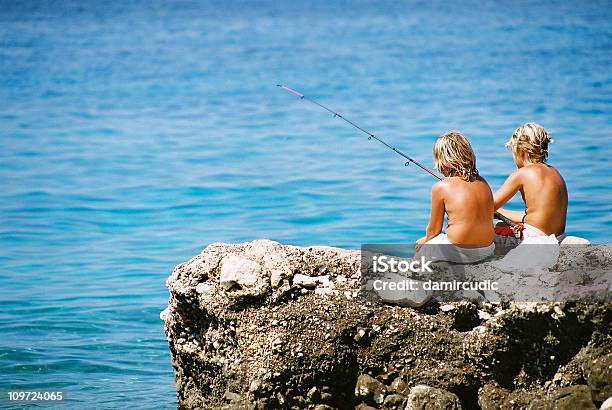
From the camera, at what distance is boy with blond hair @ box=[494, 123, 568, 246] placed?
16.6ft

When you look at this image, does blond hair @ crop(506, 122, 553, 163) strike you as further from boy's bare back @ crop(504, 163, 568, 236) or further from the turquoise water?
the turquoise water

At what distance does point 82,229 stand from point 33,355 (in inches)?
175

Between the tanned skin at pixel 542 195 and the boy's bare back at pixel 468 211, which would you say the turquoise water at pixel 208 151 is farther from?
the tanned skin at pixel 542 195

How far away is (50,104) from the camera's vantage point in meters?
20.2

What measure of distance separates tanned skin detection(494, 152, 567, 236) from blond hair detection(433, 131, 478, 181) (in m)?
0.40

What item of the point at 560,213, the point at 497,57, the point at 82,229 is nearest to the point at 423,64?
the point at 497,57

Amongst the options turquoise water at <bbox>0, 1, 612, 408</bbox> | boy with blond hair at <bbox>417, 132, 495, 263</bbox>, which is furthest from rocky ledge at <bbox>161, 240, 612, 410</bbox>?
turquoise water at <bbox>0, 1, 612, 408</bbox>

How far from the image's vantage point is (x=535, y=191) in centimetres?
509

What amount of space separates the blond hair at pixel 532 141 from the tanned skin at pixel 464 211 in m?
0.43

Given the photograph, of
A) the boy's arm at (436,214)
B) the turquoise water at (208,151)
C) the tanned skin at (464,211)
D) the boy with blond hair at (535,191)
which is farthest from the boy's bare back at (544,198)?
the turquoise water at (208,151)

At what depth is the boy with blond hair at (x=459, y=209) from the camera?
4.73 m

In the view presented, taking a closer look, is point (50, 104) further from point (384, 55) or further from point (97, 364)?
point (97, 364)

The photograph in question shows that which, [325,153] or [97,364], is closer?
[97,364]

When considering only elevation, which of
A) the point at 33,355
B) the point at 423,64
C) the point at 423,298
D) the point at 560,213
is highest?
the point at 423,64
